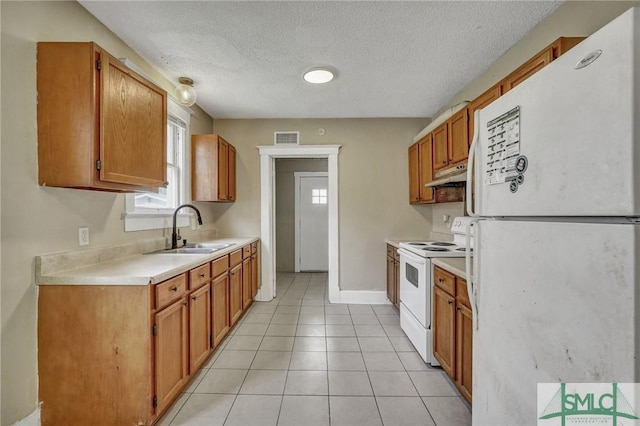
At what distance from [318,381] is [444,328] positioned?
1.01 m

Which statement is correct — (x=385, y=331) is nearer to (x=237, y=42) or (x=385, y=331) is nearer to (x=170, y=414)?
(x=170, y=414)

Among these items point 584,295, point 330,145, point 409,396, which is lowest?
point 409,396

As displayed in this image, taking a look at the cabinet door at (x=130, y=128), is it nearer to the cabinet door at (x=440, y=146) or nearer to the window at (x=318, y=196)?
the cabinet door at (x=440, y=146)

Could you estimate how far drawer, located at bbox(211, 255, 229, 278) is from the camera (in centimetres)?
232

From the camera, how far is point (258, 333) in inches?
112

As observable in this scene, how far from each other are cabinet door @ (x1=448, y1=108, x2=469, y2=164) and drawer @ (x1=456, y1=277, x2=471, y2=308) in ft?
3.70

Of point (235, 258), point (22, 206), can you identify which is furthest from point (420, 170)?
point (22, 206)

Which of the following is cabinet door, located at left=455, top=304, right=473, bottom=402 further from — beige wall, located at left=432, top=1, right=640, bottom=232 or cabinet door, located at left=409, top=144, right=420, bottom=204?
cabinet door, located at left=409, top=144, right=420, bottom=204

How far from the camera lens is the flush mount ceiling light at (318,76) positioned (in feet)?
8.19

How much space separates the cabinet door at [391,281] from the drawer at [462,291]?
1605 mm

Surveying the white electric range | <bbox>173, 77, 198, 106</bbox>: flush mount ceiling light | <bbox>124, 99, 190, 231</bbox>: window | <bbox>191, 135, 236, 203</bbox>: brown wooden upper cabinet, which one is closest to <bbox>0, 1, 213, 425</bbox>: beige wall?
<bbox>124, 99, 190, 231</bbox>: window

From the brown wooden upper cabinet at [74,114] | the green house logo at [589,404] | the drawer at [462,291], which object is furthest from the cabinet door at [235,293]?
the green house logo at [589,404]

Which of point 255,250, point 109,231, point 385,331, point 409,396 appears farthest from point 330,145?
point 409,396

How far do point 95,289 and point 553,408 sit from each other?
2036 mm
